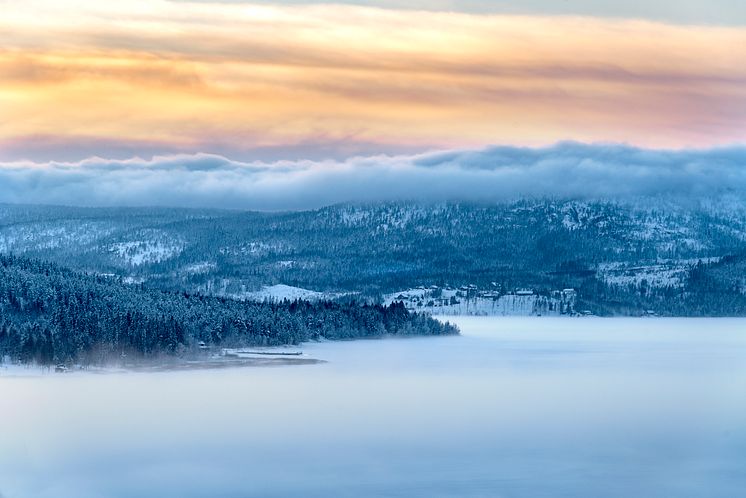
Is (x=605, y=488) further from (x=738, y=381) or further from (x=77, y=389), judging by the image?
(x=738, y=381)

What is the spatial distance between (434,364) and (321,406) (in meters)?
53.8

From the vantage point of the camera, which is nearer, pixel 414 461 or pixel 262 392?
pixel 414 461

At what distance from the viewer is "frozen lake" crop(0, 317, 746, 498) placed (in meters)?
67.8

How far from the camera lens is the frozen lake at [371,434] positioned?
67.8 m

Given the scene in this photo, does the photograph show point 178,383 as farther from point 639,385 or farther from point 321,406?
point 639,385

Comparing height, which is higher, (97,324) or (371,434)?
(97,324)

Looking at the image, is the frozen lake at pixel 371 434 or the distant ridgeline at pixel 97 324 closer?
the frozen lake at pixel 371 434

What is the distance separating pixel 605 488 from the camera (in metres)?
67.3

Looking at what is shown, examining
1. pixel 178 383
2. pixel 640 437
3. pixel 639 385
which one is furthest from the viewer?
pixel 639 385

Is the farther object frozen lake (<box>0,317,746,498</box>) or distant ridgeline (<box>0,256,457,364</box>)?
distant ridgeline (<box>0,256,457,364</box>)

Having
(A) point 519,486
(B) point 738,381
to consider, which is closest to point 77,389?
(A) point 519,486

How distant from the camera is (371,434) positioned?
87500 millimetres

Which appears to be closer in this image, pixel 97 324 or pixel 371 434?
pixel 371 434

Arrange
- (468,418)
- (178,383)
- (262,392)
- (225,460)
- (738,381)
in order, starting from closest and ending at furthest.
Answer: (225,460) < (468,418) < (262,392) < (178,383) < (738,381)
